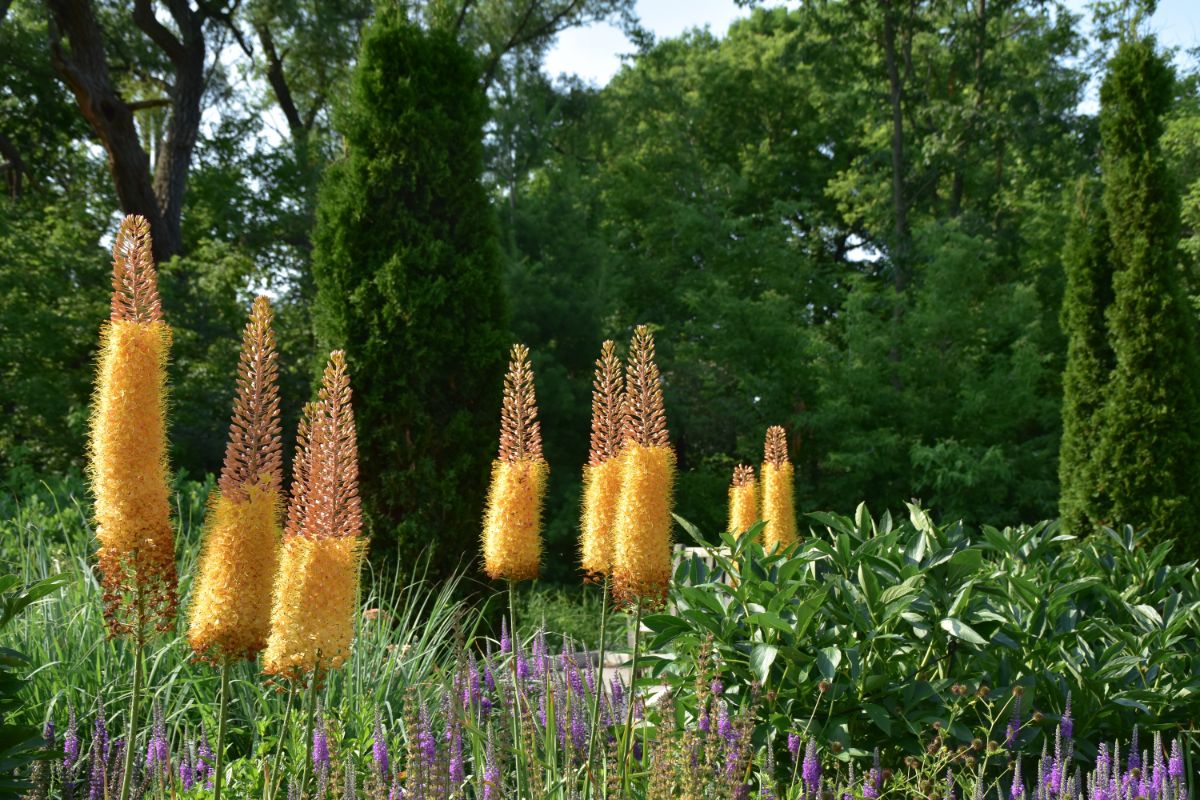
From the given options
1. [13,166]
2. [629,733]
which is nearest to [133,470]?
[629,733]

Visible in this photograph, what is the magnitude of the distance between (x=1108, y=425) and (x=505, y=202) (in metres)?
9.47

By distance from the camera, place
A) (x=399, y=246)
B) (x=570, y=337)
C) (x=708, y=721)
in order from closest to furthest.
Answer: (x=708, y=721), (x=399, y=246), (x=570, y=337)

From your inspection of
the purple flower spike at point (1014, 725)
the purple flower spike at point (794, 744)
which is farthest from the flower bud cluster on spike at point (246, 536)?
the purple flower spike at point (1014, 725)

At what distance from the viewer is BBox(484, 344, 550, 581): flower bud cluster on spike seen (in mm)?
2846

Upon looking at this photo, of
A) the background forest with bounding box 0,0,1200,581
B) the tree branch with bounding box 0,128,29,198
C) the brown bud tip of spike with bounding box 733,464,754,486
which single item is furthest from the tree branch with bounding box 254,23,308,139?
the brown bud tip of spike with bounding box 733,464,754,486

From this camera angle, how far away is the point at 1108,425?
8.66m

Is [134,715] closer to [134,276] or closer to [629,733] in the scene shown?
[134,276]

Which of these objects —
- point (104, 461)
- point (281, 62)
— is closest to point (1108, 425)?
point (104, 461)

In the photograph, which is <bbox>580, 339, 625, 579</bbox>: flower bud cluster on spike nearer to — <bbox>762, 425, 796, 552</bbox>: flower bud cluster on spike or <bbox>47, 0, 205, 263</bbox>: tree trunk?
<bbox>762, 425, 796, 552</bbox>: flower bud cluster on spike

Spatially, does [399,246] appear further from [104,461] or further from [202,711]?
[104,461]

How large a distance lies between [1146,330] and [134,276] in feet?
28.2

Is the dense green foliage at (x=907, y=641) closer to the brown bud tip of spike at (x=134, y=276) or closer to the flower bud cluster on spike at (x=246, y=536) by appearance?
the flower bud cluster on spike at (x=246, y=536)

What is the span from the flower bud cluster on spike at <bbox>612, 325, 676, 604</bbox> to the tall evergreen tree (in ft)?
12.8

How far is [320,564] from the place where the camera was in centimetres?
204
